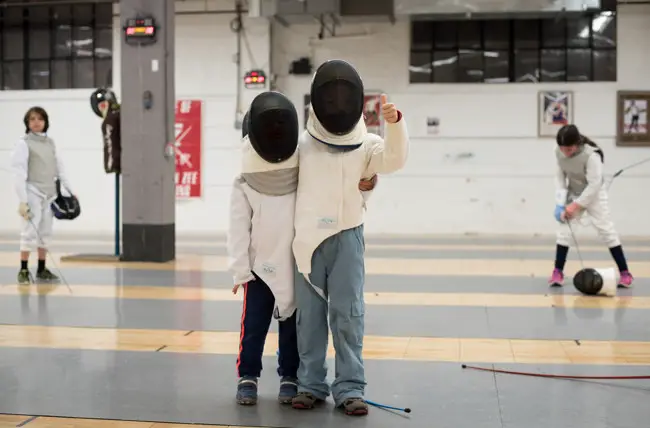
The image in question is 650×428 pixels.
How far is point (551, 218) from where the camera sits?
13195mm

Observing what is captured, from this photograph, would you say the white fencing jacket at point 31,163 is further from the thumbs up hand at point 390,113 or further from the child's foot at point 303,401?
the thumbs up hand at point 390,113

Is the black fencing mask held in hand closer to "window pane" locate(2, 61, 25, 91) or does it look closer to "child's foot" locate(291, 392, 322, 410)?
"child's foot" locate(291, 392, 322, 410)

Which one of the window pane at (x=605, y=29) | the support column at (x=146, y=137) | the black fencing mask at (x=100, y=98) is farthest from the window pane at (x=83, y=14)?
the window pane at (x=605, y=29)

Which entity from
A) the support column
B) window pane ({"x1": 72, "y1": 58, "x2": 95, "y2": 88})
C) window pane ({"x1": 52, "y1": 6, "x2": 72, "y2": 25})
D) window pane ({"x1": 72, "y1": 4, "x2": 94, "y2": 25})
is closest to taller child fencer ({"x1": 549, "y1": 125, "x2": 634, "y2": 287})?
the support column

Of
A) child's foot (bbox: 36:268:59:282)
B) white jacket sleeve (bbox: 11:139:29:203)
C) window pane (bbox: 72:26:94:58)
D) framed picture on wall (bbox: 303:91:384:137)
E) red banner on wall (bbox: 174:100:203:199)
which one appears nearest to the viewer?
white jacket sleeve (bbox: 11:139:29:203)

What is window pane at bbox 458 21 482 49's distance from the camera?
13219 mm

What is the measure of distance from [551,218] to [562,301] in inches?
299

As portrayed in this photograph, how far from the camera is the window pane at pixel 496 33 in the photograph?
13156 millimetres

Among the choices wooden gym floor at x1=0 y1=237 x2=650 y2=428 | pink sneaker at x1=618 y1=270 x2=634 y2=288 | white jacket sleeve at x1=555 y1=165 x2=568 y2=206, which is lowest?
wooden gym floor at x1=0 y1=237 x2=650 y2=428

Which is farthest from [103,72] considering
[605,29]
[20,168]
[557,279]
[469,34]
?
[557,279]

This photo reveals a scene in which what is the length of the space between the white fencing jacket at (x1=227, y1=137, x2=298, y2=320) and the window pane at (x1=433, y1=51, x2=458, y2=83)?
1071 centimetres

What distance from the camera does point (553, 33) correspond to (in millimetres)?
13078

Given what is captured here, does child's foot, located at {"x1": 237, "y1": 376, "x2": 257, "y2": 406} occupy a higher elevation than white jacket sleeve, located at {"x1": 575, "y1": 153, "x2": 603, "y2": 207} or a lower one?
lower

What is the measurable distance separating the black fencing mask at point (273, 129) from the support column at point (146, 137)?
19.1ft
